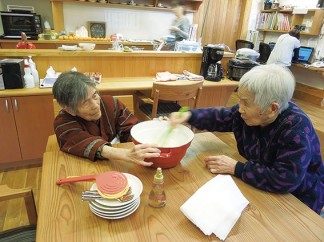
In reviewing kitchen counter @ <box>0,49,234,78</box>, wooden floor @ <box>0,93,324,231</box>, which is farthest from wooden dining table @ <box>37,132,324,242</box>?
kitchen counter @ <box>0,49,234,78</box>

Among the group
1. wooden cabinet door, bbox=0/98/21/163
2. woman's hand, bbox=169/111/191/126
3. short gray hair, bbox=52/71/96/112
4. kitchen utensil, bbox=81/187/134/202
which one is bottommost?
wooden cabinet door, bbox=0/98/21/163

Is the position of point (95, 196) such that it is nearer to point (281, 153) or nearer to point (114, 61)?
point (281, 153)

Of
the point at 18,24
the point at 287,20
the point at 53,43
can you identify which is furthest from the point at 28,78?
the point at 287,20

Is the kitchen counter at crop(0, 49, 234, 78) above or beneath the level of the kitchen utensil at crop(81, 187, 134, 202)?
above

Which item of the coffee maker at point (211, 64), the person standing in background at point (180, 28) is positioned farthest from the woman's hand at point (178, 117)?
the person standing in background at point (180, 28)

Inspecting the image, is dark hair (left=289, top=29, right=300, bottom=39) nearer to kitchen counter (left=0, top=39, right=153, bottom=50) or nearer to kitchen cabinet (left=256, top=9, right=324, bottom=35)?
kitchen cabinet (left=256, top=9, right=324, bottom=35)

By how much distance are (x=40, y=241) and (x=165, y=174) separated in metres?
0.47

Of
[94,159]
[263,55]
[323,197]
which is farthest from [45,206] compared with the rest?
[263,55]

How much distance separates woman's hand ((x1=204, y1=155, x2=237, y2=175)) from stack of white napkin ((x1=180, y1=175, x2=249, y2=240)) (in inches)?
6.2

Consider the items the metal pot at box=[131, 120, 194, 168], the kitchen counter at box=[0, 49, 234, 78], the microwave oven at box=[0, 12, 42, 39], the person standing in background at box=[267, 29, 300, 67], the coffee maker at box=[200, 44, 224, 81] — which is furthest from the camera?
the person standing in background at box=[267, 29, 300, 67]

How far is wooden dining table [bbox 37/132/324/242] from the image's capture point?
68 cm

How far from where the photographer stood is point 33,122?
2105 mm

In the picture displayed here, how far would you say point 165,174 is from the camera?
0.95m

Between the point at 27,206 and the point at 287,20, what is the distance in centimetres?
583
